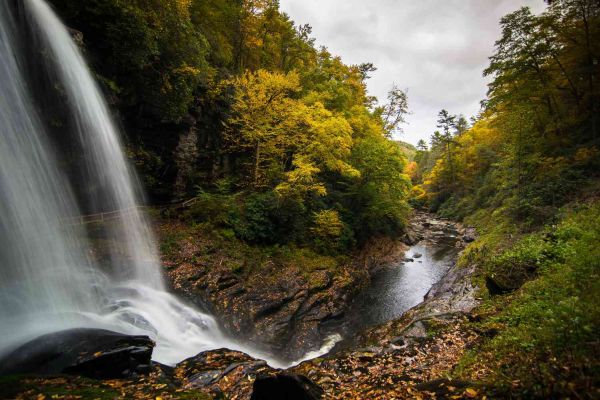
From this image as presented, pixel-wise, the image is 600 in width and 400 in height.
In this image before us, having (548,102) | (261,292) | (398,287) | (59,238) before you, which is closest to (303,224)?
(261,292)

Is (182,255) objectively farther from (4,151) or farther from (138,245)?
(4,151)

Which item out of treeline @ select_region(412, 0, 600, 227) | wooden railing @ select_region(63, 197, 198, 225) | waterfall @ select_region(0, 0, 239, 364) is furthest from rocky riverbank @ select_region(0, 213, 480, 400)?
treeline @ select_region(412, 0, 600, 227)

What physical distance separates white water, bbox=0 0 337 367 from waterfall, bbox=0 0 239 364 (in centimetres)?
3

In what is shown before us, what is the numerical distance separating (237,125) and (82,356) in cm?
1336

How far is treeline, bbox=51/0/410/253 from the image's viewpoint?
1062cm

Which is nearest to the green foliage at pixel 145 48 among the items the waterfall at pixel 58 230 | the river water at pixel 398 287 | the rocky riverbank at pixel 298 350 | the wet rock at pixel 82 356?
the waterfall at pixel 58 230

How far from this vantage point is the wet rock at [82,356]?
5.09m

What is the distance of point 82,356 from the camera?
17.3 ft

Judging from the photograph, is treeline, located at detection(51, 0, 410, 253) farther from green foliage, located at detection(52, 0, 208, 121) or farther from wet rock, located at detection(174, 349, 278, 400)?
wet rock, located at detection(174, 349, 278, 400)

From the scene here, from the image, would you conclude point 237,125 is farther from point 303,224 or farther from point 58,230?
point 58,230

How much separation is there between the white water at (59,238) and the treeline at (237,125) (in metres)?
1.42

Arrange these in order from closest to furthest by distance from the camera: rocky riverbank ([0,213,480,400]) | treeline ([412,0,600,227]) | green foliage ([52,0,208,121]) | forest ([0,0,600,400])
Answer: rocky riverbank ([0,213,480,400]) → forest ([0,0,600,400]) → green foliage ([52,0,208,121]) → treeline ([412,0,600,227])

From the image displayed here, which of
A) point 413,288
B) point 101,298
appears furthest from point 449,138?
point 101,298

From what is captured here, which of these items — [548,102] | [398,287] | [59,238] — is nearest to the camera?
[59,238]
